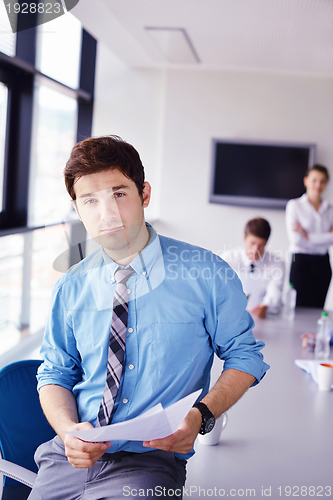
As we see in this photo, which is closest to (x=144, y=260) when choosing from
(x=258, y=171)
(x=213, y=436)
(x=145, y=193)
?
(x=145, y=193)

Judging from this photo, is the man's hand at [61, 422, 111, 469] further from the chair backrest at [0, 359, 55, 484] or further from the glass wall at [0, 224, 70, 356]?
the glass wall at [0, 224, 70, 356]

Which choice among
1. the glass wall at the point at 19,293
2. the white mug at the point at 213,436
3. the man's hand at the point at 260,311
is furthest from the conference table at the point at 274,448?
the glass wall at the point at 19,293

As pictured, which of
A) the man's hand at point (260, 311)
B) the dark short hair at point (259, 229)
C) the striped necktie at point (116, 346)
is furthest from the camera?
the dark short hair at point (259, 229)

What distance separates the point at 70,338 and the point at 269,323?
4.86ft

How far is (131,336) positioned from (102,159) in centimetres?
39

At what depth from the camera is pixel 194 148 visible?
5.52 m

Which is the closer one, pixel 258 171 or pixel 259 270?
pixel 259 270

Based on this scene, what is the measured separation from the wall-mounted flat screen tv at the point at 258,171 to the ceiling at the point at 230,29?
2.59ft

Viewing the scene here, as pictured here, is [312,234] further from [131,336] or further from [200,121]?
[131,336]

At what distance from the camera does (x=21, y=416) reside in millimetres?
1352

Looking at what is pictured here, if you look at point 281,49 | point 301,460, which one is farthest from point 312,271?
point 301,460

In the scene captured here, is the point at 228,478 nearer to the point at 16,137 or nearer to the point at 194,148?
the point at 16,137

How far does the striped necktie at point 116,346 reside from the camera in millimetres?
1130

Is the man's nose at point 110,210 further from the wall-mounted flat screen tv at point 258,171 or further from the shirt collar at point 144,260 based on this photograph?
the wall-mounted flat screen tv at point 258,171
